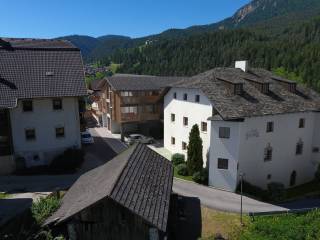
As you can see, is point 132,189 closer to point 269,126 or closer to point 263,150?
point 263,150

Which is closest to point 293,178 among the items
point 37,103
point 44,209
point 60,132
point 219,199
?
point 219,199

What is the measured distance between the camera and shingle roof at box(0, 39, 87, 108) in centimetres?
3516

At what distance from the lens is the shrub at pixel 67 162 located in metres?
36.4

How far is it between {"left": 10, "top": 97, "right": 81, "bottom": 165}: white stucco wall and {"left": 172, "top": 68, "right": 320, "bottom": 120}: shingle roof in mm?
15845

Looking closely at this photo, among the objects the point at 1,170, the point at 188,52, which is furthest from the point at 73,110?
the point at 188,52

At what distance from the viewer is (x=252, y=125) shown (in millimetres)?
33594

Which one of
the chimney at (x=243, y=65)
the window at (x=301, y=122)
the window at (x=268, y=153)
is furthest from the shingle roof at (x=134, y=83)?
the window at (x=301, y=122)

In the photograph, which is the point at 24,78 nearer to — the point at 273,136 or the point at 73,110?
the point at 73,110

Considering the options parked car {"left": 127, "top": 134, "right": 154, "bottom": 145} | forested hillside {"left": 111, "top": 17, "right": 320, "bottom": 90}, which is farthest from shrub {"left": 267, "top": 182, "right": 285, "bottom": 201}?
forested hillside {"left": 111, "top": 17, "right": 320, "bottom": 90}

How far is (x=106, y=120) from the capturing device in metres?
63.3

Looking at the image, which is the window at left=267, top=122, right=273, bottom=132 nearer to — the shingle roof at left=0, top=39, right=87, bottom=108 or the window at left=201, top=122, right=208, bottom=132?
the window at left=201, top=122, right=208, bottom=132

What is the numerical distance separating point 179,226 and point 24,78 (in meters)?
25.9

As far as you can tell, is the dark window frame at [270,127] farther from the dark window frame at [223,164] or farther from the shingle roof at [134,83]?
the shingle roof at [134,83]

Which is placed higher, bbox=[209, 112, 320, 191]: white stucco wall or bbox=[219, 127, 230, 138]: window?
bbox=[219, 127, 230, 138]: window
